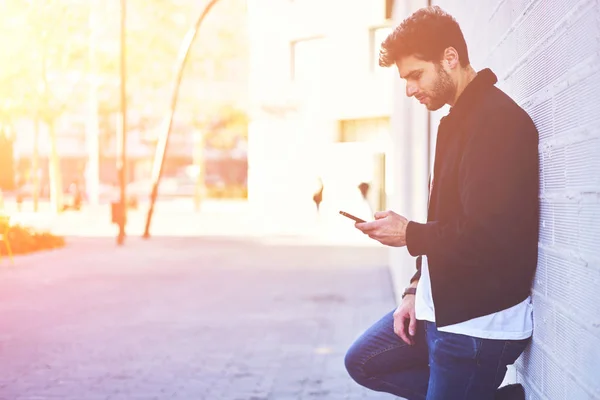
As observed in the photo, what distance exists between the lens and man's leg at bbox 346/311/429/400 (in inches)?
139

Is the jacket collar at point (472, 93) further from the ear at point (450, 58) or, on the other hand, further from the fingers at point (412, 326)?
the fingers at point (412, 326)

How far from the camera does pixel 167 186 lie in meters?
63.5

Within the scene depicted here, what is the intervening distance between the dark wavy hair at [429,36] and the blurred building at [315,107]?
26712 mm

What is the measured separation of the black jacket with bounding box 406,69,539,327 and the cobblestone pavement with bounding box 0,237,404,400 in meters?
3.20

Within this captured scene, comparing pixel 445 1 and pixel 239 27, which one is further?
pixel 239 27

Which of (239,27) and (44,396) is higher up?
(239,27)

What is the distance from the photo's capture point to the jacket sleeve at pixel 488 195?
8.73 feet

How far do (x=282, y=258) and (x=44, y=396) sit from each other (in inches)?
442

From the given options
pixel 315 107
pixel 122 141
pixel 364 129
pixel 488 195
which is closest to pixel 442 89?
pixel 488 195

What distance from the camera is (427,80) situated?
2957mm

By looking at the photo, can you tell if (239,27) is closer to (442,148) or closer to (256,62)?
(256,62)

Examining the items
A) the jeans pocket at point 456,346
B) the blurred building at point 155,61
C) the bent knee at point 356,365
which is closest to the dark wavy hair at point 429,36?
the jeans pocket at point 456,346

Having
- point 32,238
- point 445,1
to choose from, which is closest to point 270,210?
point 32,238

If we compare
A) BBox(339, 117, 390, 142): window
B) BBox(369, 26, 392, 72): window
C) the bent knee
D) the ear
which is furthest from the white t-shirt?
BBox(339, 117, 390, 142): window
